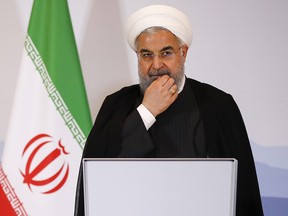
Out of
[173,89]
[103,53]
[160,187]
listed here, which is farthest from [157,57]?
[103,53]

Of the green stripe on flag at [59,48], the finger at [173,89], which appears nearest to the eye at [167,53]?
the finger at [173,89]

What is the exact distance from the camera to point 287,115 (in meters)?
2.66

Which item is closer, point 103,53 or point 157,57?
point 157,57

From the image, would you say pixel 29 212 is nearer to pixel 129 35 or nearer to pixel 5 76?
pixel 5 76

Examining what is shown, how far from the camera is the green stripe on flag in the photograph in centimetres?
226

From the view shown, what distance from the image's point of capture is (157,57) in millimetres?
1562

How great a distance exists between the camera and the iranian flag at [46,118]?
2.26 m

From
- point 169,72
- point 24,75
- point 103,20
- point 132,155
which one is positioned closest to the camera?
point 132,155

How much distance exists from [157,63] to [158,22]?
0.16m

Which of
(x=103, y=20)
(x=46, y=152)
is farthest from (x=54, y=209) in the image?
(x=103, y=20)

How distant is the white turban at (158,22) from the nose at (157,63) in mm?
120

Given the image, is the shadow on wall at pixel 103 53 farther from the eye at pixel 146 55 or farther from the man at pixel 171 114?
the eye at pixel 146 55

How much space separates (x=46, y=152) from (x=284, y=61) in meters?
1.43

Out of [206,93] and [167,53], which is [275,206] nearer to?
[206,93]
